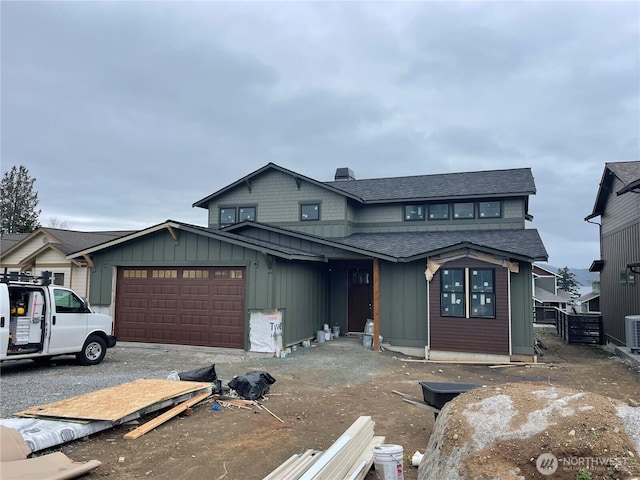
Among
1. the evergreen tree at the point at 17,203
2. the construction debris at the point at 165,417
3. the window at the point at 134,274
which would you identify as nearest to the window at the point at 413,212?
the window at the point at 134,274

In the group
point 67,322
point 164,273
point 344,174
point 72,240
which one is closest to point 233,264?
point 164,273

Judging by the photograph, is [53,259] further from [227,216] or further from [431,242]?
[431,242]

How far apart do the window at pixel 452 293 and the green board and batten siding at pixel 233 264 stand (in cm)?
448

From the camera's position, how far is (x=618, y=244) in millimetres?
15219

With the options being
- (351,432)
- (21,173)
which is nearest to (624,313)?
(351,432)

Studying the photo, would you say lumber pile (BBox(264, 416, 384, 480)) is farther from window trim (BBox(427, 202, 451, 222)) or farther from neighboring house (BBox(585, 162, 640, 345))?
window trim (BBox(427, 202, 451, 222))

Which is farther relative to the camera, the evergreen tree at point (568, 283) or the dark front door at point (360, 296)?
the evergreen tree at point (568, 283)

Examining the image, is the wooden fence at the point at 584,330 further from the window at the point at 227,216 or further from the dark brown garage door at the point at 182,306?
the window at the point at 227,216

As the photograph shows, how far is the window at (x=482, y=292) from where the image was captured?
460 inches

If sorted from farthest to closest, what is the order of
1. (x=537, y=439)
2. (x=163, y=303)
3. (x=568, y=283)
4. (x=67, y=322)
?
(x=568, y=283) < (x=163, y=303) < (x=67, y=322) < (x=537, y=439)

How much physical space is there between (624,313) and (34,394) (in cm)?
1732

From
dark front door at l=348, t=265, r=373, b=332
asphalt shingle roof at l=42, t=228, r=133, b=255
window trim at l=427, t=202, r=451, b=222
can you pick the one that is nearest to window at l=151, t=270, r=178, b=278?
asphalt shingle roof at l=42, t=228, r=133, b=255

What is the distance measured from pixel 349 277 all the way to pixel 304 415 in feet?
31.0

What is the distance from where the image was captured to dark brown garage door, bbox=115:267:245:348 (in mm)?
11953
